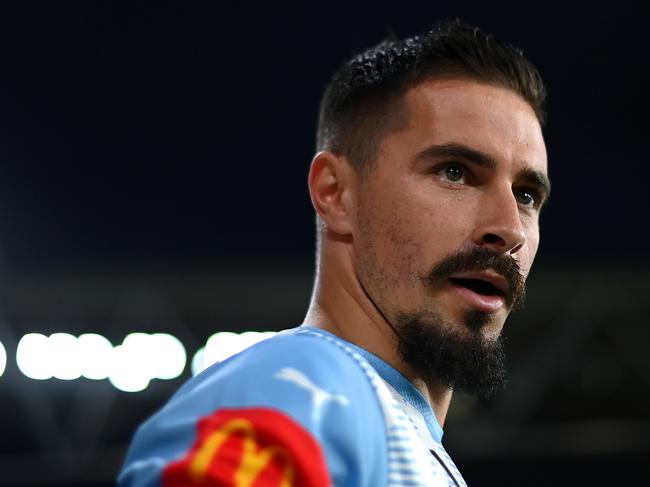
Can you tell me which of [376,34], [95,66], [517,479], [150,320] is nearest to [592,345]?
[517,479]

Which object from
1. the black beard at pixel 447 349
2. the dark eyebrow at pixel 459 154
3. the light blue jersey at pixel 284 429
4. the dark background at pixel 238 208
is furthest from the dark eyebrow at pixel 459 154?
the dark background at pixel 238 208

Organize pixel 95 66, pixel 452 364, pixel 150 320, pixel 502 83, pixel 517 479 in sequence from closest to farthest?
1. pixel 452 364
2. pixel 502 83
3. pixel 95 66
4. pixel 150 320
5. pixel 517 479

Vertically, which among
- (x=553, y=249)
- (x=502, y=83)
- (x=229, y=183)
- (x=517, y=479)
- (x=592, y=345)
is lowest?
(x=517, y=479)

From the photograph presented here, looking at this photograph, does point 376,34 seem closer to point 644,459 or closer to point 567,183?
point 567,183

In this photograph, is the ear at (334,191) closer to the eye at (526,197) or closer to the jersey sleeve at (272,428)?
the eye at (526,197)

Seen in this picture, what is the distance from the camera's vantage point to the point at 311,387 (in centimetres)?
81

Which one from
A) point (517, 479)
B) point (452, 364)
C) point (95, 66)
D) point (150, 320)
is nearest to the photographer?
point (452, 364)

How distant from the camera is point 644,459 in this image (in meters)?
6.36

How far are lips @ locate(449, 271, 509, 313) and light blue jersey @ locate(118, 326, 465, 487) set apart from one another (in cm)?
32

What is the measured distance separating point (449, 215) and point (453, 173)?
75mm

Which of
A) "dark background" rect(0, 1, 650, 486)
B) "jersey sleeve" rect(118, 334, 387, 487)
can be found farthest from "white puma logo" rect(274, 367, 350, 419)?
"dark background" rect(0, 1, 650, 486)

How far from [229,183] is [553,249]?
2523 mm

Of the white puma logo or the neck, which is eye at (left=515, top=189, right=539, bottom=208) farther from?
the white puma logo

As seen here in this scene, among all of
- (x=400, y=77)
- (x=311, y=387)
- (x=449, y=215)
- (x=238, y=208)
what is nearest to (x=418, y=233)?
(x=449, y=215)
